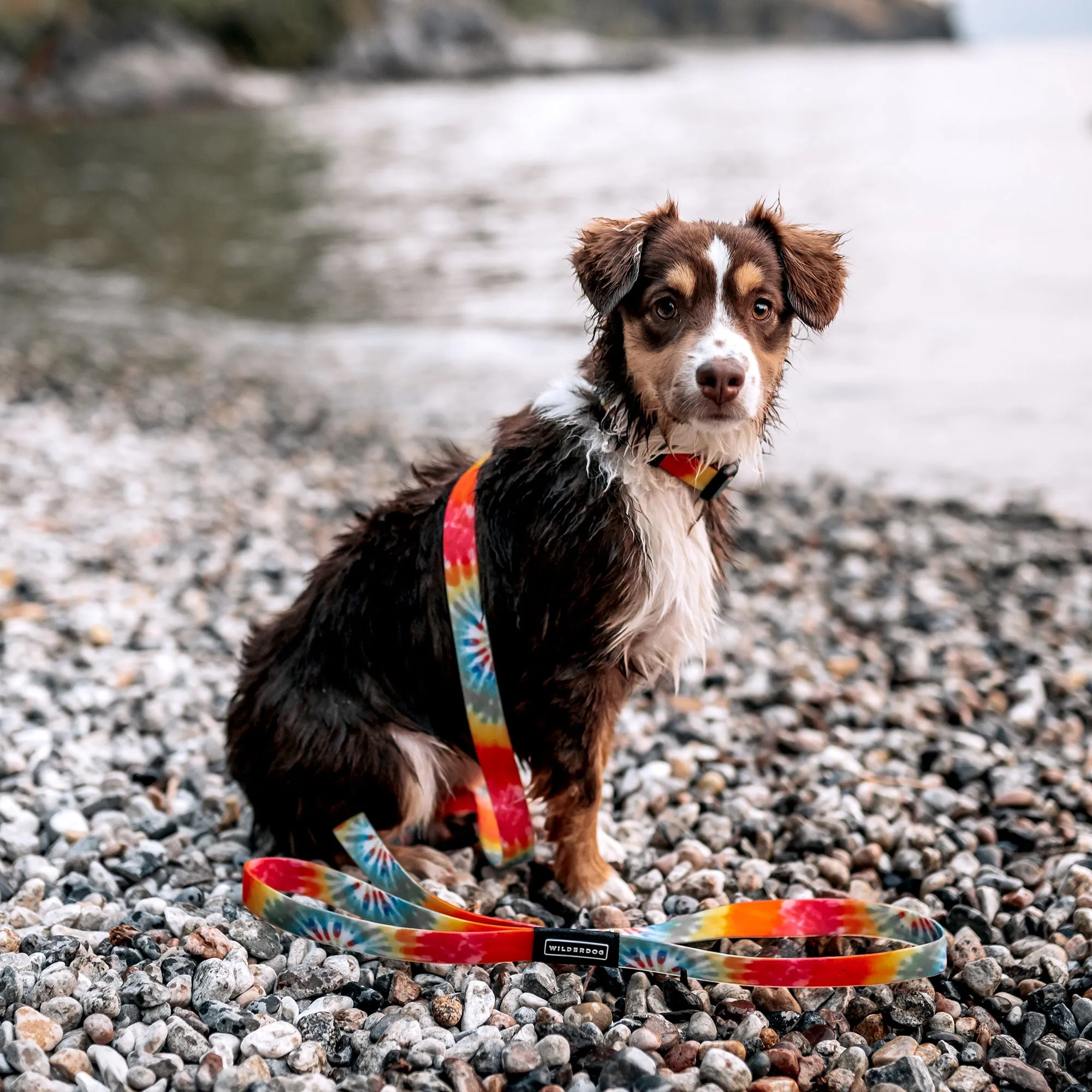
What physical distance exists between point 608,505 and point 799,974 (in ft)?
5.07

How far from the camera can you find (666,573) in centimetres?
353

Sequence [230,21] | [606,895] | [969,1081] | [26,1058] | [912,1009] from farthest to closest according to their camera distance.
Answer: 1. [230,21]
2. [606,895]
3. [912,1009]
4. [969,1081]
5. [26,1058]

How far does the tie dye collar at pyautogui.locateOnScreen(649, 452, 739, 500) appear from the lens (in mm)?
3520

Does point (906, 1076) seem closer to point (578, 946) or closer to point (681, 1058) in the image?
point (681, 1058)

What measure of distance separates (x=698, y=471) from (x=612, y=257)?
739 mm

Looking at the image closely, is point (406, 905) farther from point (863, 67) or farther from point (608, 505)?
point (863, 67)

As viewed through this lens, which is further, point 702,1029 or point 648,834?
point 648,834

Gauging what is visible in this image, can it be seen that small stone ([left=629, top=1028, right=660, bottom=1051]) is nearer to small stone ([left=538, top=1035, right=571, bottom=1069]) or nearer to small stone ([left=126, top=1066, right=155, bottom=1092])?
small stone ([left=538, top=1035, right=571, bottom=1069])

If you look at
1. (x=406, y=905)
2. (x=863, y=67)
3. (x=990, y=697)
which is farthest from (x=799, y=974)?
(x=863, y=67)

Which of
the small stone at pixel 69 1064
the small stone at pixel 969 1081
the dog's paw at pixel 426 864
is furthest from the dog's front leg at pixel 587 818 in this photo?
the small stone at pixel 69 1064

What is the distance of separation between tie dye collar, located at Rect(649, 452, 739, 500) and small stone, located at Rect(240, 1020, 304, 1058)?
1.99 m

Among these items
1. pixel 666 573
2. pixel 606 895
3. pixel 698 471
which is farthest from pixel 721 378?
pixel 606 895

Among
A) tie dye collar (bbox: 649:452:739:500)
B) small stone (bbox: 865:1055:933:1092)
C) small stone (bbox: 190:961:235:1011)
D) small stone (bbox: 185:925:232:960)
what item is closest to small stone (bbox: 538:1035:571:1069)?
small stone (bbox: 865:1055:933:1092)

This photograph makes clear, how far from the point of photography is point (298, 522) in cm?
745
